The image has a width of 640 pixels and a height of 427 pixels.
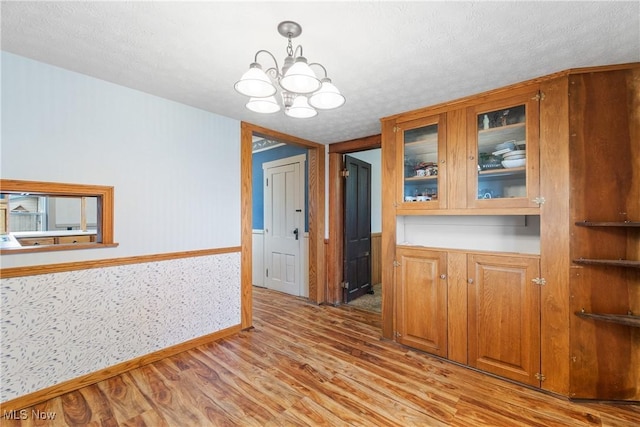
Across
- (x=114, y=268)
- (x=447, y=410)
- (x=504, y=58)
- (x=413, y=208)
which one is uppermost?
(x=504, y=58)

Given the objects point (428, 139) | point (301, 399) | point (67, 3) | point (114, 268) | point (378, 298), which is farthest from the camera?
point (378, 298)

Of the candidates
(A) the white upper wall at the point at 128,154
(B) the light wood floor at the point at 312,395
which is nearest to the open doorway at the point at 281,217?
(A) the white upper wall at the point at 128,154

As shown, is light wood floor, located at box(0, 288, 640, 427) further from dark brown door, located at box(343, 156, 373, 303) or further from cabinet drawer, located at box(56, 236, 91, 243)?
dark brown door, located at box(343, 156, 373, 303)

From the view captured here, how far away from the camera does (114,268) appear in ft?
7.25

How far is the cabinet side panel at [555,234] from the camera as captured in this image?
1.95 m

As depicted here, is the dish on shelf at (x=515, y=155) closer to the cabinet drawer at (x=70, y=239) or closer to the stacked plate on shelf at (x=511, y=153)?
the stacked plate on shelf at (x=511, y=153)

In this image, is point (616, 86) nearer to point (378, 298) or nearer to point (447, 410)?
point (447, 410)

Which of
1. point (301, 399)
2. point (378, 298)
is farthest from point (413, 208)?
point (378, 298)

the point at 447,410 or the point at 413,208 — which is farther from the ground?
the point at 413,208

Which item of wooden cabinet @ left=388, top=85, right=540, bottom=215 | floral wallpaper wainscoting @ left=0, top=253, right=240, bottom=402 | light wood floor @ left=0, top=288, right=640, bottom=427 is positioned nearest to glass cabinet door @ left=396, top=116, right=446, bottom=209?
wooden cabinet @ left=388, top=85, right=540, bottom=215

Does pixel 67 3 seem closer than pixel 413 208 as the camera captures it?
Yes

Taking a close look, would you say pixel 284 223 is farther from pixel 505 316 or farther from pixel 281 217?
pixel 505 316

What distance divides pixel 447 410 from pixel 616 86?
241cm

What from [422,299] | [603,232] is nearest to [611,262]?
[603,232]
